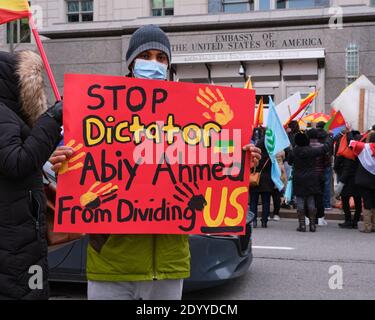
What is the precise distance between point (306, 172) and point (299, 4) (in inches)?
497

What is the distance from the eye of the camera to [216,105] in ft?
8.57

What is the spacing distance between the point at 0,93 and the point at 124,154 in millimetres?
634

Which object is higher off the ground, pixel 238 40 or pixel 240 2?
pixel 240 2

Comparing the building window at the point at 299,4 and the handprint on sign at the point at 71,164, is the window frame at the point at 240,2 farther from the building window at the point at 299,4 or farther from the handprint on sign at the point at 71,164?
the handprint on sign at the point at 71,164

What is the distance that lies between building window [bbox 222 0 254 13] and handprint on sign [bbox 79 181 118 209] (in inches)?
752

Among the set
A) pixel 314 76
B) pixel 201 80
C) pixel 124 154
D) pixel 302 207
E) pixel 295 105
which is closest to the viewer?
pixel 124 154

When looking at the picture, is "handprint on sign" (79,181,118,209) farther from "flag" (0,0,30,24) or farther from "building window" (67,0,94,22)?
"building window" (67,0,94,22)

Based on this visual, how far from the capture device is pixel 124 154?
2.47m

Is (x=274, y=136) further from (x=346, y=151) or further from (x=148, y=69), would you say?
(x=148, y=69)

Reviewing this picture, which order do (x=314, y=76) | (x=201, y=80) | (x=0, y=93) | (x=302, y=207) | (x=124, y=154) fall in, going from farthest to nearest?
(x=201, y=80) → (x=314, y=76) → (x=302, y=207) → (x=124, y=154) → (x=0, y=93)

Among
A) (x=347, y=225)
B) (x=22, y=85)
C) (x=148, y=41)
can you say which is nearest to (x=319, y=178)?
(x=347, y=225)

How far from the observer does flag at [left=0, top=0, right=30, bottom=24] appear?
2.70m

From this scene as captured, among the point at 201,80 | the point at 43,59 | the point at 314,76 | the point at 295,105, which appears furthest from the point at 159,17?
the point at 43,59
